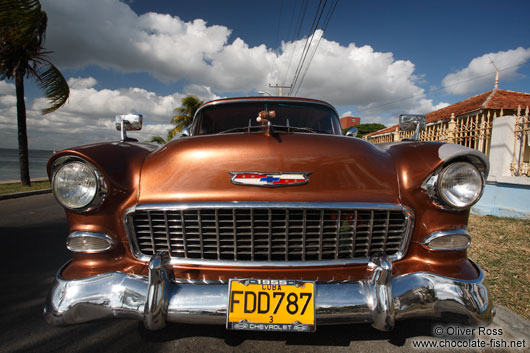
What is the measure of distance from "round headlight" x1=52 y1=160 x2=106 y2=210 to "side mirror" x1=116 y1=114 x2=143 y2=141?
71cm

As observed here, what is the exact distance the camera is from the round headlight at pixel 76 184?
4.76 ft

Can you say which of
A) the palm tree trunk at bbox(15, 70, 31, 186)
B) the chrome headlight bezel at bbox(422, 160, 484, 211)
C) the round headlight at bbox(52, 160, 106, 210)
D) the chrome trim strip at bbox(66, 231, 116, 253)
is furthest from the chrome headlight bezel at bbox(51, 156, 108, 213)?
the palm tree trunk at bbox(15, 70, 31, 186)

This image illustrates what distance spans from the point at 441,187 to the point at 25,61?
1233cm

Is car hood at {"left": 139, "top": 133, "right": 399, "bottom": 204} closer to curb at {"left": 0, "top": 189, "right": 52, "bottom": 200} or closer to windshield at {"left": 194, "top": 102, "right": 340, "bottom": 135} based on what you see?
windshield at {"left": 194, "top": 102, "right": 340, "bottom": 135}

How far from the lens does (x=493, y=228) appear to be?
4.21 metres

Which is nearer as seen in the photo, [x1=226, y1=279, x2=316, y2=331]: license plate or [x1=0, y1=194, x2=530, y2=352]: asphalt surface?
[x1=226, y1=279, x2=316, y2=331]: license plate

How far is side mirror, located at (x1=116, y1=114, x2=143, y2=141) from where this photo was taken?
7.06 ft

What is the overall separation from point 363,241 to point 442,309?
466mm

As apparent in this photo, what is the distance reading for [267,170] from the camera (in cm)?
147

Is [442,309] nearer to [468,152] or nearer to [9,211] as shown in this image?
[468,152]

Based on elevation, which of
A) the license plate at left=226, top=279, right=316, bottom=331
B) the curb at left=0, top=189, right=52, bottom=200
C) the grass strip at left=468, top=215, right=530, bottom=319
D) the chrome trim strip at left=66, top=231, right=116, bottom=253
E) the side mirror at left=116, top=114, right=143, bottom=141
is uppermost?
the side mirror at left=116, top=114, right=143, bottom=141

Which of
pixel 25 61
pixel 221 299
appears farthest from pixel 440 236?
pixel 25 61

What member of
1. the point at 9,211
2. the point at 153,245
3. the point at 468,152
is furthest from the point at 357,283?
the point at 9,211

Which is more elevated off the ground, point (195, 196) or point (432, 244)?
point (195, 196)
